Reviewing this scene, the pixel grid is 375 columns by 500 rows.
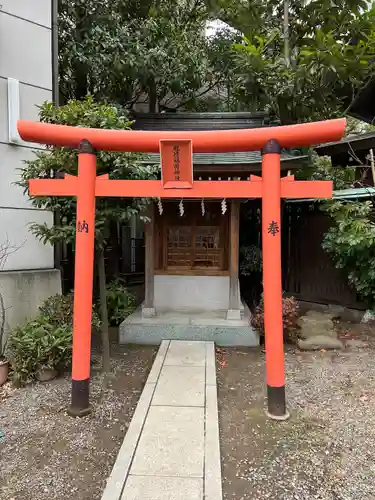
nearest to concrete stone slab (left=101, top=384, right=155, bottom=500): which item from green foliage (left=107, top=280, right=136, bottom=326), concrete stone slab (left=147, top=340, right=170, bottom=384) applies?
concrete stone slab (left=147, top=340, right=170, bottom=384)

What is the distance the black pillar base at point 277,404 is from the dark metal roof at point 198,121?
7244 millimetres

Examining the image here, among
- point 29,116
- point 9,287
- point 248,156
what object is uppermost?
point 29,116

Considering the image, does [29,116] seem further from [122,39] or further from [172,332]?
[172,332]

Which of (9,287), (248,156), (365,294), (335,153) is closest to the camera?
(9,287)

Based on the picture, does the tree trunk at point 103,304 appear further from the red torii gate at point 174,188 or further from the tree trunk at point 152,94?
the tree trunk at point 152,94

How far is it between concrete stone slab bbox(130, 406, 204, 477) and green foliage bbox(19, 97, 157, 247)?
2.54 meters

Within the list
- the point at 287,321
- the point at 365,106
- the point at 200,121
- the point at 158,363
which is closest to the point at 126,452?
the point at 158,363

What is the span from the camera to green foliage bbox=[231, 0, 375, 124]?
308 inches

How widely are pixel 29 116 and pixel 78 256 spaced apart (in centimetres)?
353

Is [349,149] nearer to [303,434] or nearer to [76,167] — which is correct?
[76,167]

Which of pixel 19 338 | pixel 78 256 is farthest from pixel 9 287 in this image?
pixel 78 256

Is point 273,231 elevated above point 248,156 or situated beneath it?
situated beneath

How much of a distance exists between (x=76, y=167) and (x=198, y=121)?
5.62 metres

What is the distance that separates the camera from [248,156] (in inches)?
284
